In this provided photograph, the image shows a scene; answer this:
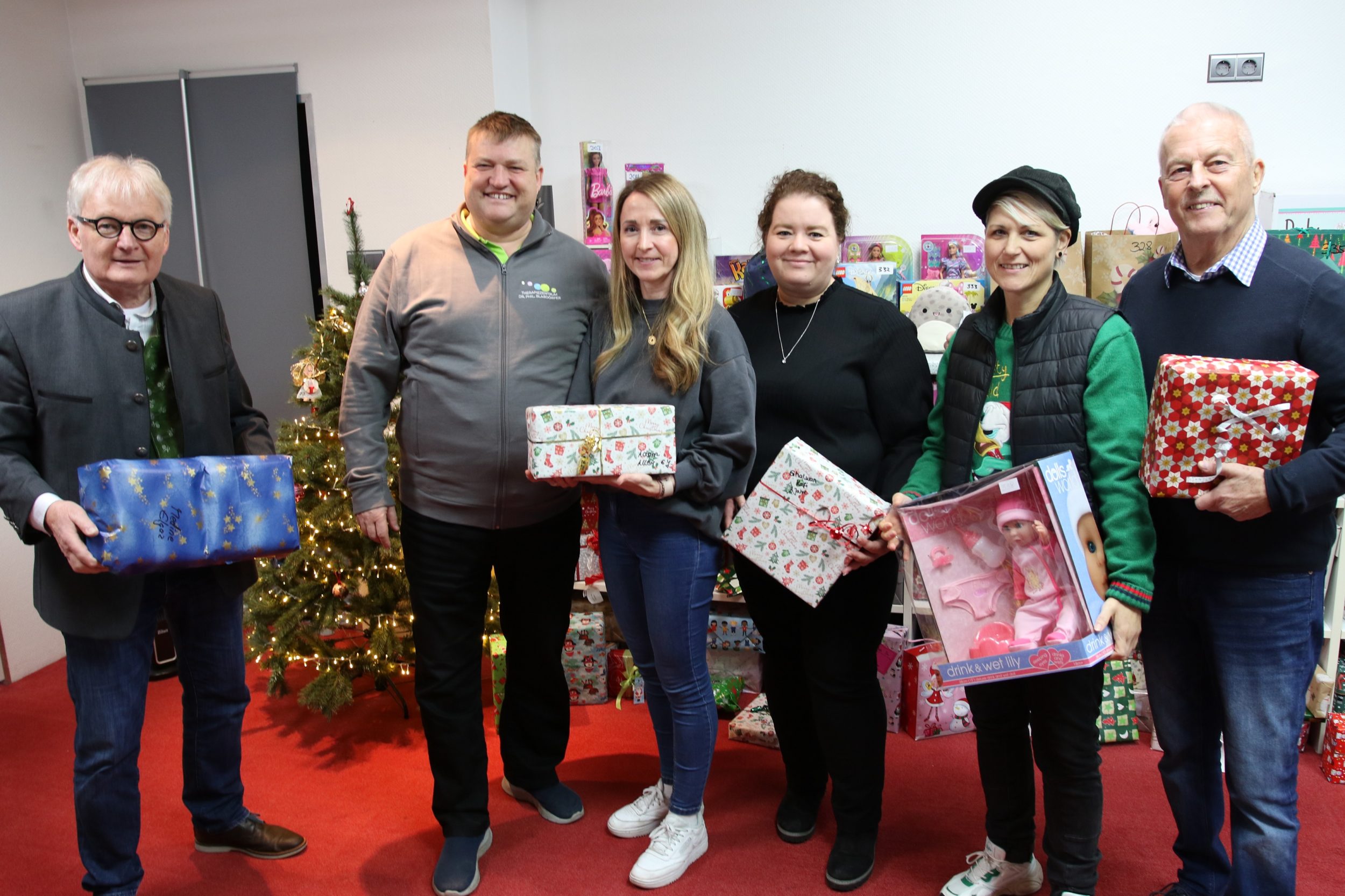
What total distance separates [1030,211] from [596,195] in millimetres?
2282

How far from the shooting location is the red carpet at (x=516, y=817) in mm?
2195

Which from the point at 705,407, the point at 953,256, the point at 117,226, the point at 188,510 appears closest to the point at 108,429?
the point at 188,510

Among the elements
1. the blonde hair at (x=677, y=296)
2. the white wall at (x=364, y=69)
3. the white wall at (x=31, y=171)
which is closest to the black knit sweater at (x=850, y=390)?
the blonde hair at (x=677, y=296)

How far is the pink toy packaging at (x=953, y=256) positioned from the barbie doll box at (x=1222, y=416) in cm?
185

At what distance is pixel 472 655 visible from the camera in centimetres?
221

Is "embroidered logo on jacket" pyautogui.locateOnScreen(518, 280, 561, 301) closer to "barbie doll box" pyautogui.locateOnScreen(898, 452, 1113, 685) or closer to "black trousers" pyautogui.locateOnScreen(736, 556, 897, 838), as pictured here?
"black trousers" pyautogui.locateOnScreen(736, 556, 897, 838)

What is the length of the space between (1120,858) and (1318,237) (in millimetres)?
2055

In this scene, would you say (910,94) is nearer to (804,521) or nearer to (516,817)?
(804,521)

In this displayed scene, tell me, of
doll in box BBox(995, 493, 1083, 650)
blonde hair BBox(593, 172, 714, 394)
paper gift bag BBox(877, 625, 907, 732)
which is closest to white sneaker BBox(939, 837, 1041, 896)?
doll in box BBox(995, 493, 1083, 650)

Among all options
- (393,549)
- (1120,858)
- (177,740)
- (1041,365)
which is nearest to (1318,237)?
(1041,365)

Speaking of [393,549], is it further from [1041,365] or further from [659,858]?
[1041,365]

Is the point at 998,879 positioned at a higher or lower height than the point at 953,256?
lower

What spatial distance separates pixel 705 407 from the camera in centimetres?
203

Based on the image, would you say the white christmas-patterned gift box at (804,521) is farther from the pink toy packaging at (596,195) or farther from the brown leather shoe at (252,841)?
the pink toy packaging at (596,195)
